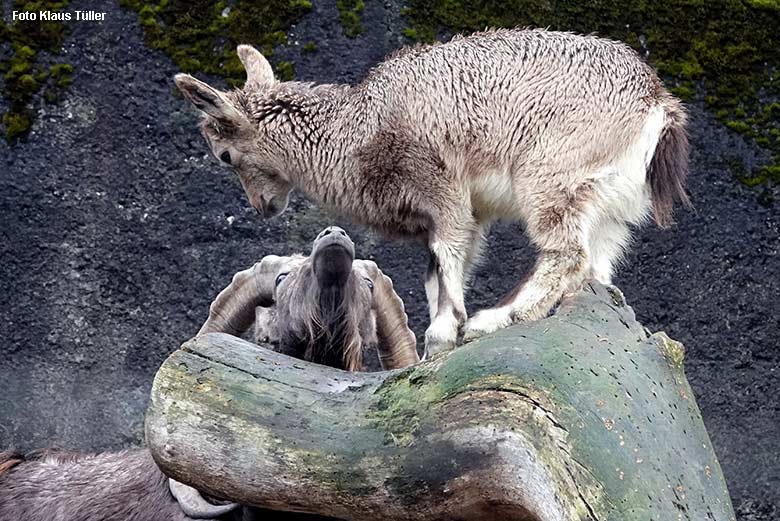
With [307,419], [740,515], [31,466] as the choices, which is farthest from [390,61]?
[740,515]

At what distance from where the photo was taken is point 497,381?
12.4 ft

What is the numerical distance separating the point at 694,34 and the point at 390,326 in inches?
134

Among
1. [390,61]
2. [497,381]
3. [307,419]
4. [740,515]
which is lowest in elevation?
[740,515]

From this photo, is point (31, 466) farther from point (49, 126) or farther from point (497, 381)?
point (497, 381)

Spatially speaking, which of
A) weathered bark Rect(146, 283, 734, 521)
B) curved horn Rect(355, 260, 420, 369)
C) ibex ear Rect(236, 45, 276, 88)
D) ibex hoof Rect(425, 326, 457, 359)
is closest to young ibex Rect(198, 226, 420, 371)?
curved horn Rect(355, 260, 420, 369)

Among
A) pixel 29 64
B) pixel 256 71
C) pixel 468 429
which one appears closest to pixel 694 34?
pixel 256 71

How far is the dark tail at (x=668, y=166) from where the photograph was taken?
207 inches

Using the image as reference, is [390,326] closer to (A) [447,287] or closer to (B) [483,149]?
(A) [447,287]

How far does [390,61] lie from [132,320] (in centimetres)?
286

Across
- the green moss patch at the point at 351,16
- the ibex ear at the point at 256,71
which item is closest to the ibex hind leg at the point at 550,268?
the ibex ear at the point at 256,71

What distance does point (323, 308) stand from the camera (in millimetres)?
5148

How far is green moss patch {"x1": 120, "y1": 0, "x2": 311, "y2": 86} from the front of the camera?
26.2 ft

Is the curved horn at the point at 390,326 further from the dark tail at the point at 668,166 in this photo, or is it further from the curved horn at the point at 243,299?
the dark tail at the point at 668,166

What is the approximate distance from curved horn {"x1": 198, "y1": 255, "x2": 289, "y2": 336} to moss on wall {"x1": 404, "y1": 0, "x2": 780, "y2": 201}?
2812 millimetres
